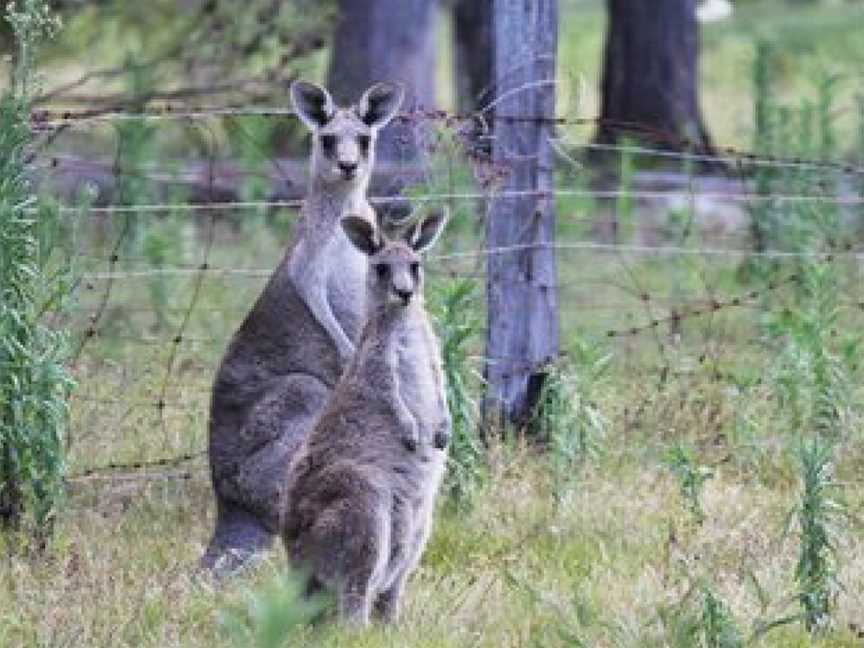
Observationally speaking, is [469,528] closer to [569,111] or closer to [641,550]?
[641,550]

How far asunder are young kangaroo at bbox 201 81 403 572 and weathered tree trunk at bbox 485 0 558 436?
0.87 meters

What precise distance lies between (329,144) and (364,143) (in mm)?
123

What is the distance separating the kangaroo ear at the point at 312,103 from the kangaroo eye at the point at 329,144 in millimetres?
79

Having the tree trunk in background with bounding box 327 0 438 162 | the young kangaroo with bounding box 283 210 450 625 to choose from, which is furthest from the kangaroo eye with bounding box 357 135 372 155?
the tree trunk in background with bounding box 327 0 438 162

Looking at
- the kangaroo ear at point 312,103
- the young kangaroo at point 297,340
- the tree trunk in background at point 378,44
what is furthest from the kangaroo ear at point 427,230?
the tree trunk in background at point 378,44

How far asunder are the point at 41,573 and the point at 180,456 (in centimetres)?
163

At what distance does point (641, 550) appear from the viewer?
8.17 metres

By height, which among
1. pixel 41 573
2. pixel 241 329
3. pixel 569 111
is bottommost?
pixel 41 573

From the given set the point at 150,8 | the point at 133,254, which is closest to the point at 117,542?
the point at 133,254

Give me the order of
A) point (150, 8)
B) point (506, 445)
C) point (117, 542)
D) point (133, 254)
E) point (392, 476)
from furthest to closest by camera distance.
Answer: point (150, 8)
point (133, 254)
point (506, 445)
point (117, 542)
point (392, 476)

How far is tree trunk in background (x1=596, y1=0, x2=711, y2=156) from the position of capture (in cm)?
1919

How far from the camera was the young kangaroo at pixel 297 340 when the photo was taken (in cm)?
817

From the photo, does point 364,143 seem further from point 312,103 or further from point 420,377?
point 420,377

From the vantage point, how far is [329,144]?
8.62m
